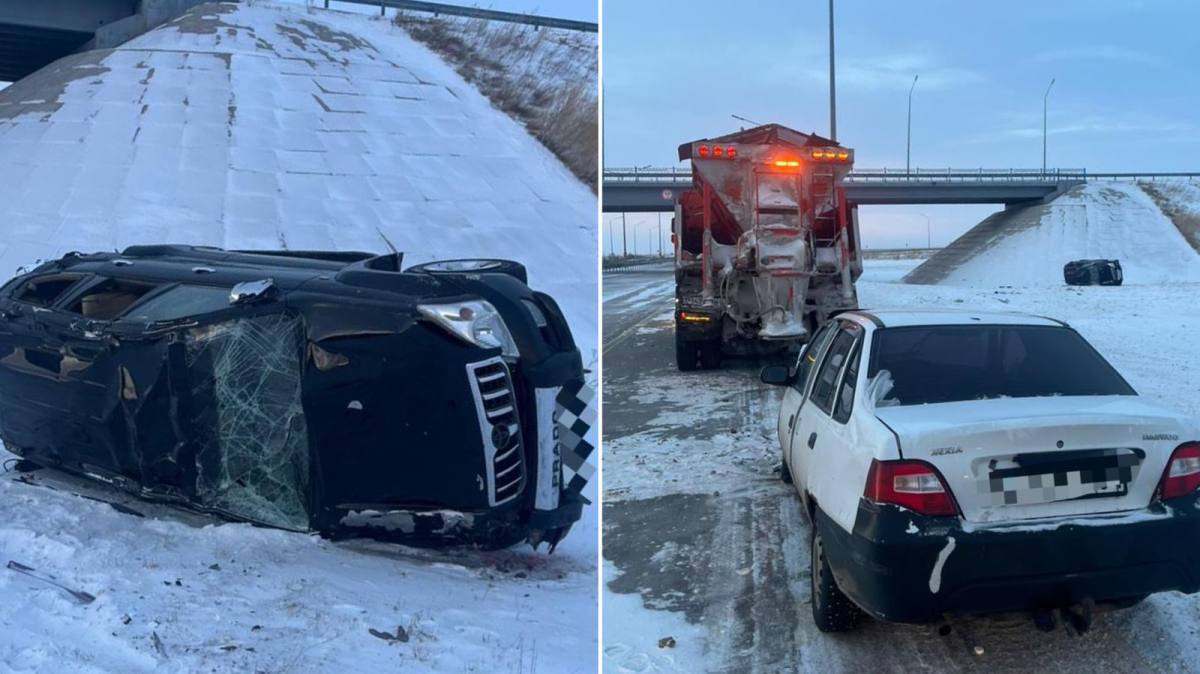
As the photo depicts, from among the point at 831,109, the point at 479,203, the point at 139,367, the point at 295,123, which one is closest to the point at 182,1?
the point at 295,123

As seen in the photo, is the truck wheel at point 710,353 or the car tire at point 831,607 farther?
the truck wheel at point 710,353

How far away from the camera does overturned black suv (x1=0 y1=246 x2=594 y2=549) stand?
3.77 meters

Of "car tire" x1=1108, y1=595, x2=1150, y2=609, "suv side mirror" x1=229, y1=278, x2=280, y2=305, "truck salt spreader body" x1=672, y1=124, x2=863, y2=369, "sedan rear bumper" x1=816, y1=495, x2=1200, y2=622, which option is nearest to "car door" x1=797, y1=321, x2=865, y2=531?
"sedan rear bumper" x1=816, y1=495, x2=1200, y2=622

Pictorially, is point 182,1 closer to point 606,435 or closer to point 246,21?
point 246,21

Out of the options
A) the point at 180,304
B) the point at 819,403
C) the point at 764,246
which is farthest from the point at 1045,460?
the point at 764,246

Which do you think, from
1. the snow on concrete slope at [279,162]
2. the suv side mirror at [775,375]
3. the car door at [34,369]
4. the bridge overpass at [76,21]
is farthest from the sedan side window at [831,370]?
the bridge overpass at [76,21]

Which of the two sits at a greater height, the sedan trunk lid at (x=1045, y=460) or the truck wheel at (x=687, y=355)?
the sedan trunk lid at (x=1045, y=460)

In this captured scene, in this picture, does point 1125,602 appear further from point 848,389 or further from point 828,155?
point 828,155

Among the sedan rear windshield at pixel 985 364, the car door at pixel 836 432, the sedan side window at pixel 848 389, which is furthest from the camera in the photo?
the sedan side window at pixel 848 389

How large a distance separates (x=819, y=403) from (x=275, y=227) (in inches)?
391

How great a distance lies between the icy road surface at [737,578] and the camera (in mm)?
3648

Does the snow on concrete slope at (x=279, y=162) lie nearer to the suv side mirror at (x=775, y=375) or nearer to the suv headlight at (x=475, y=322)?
the suv side mirror at (x=775, y=375)

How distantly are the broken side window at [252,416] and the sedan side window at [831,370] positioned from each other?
236 cm

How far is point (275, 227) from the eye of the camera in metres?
12.9
